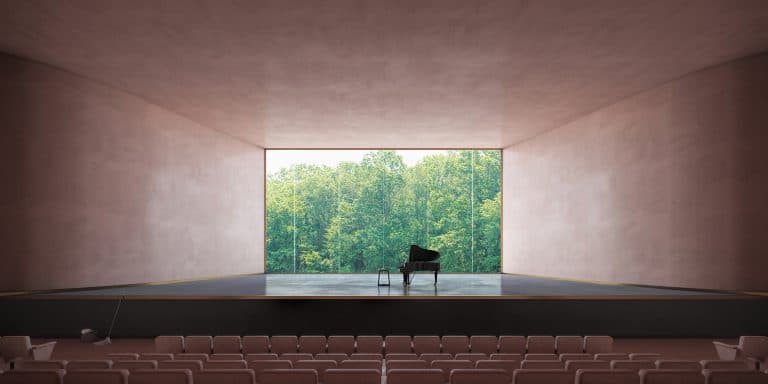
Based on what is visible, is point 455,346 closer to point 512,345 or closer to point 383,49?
point 512,345

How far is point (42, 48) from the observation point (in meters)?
8.88

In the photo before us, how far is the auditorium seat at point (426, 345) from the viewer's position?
20.0 ft

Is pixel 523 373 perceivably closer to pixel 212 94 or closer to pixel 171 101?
pixel 212 94

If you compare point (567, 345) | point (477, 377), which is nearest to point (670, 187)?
point (567, 345)

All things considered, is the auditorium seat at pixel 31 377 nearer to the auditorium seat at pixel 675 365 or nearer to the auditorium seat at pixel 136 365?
the auditorium seat at pixel 136 365

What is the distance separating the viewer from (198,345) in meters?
6.15

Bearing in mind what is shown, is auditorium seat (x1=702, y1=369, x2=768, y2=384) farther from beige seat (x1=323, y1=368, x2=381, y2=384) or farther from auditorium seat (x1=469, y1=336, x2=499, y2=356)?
auditorium seat (x1=469, y1=336, x2=499, y2=356)

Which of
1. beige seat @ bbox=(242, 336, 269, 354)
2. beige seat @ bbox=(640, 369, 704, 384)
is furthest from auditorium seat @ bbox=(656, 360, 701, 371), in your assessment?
beige seat @ bbox=(242, 336, 269, 354)

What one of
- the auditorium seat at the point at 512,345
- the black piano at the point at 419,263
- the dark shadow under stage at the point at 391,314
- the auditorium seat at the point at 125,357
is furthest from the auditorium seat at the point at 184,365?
the black piano at the point at 419,263

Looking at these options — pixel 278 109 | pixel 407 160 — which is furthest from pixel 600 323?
pixel 407 160

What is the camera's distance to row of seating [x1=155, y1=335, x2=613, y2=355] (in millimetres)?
6039

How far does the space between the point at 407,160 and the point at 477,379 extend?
16710mm

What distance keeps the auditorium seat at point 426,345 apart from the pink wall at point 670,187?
21.5 feet

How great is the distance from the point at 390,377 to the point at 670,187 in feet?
31.0
